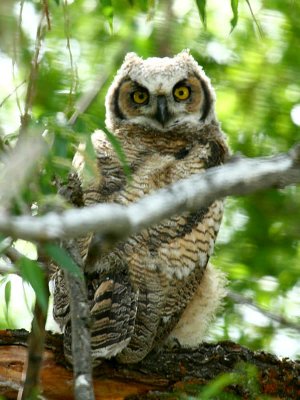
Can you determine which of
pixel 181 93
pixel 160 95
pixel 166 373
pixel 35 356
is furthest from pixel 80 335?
pixel 181 93

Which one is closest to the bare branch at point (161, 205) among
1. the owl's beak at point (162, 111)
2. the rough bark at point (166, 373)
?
the rough bark at point (166, 373)

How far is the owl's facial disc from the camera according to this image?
4668 millimetres

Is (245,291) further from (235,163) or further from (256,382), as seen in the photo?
(235,163)

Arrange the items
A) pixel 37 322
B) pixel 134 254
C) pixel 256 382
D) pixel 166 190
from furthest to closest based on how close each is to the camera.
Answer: pixel 134 254 < pixel 256 382 < pixel 37 322 < pixel 166 190

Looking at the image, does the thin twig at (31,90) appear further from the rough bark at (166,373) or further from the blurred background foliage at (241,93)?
the blurred background foliage at (241,93)

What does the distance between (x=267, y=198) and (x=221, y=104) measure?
68 centimetres

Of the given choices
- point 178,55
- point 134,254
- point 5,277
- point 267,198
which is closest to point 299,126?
point 267,198

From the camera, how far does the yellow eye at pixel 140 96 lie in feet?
15.8

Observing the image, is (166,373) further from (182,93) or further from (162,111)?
(182,93)

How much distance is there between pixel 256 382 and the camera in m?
3.49

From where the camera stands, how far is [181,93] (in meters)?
4.85

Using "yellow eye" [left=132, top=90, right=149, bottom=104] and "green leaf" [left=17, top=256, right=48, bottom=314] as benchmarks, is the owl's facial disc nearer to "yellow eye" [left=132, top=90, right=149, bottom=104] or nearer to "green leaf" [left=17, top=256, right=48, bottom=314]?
"yellow eye" [left=132, top=90, right=149, bottom=104]

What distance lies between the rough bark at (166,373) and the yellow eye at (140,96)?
1494 mm

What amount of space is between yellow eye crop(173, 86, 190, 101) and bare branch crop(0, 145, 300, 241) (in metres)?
2.52
